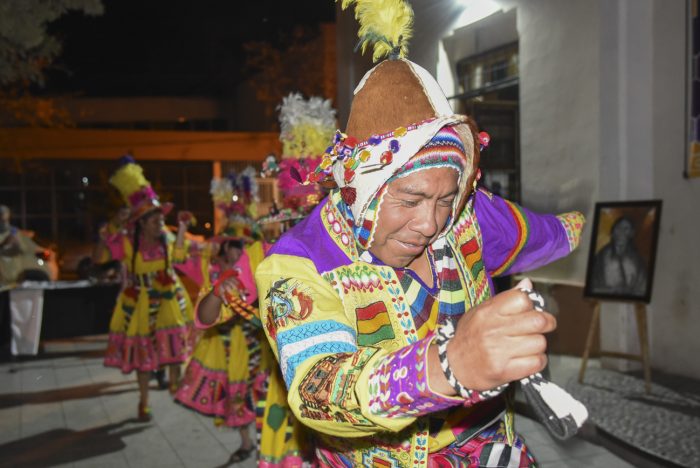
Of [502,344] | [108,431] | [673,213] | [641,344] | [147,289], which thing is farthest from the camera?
[147,289]

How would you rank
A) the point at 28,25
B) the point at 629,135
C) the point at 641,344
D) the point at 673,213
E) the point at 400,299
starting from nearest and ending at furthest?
1. the point at 400,299
2. the point at 641,344
3. the point at 673,213
4. the point at 629,135
5. the point at 28,25

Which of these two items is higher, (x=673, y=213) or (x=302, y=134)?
(x=302, y=134)

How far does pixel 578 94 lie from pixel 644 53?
762mm

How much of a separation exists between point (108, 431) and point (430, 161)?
214 inches

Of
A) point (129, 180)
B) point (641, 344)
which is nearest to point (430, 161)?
point (641, 344)

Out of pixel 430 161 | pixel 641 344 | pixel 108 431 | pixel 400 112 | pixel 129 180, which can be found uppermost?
pixel 129 180

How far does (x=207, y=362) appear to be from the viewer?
567cm

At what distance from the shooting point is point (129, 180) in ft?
23.5

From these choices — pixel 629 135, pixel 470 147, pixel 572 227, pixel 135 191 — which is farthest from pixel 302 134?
pixel 629 135

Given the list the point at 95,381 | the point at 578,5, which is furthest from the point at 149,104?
the point at 578,5

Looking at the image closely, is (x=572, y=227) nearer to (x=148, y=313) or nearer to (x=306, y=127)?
(x=306, y=127)

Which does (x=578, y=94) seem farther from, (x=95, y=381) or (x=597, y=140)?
(x=95, y=381)

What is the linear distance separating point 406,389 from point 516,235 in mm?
1138

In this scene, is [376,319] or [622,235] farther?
[622,235]
